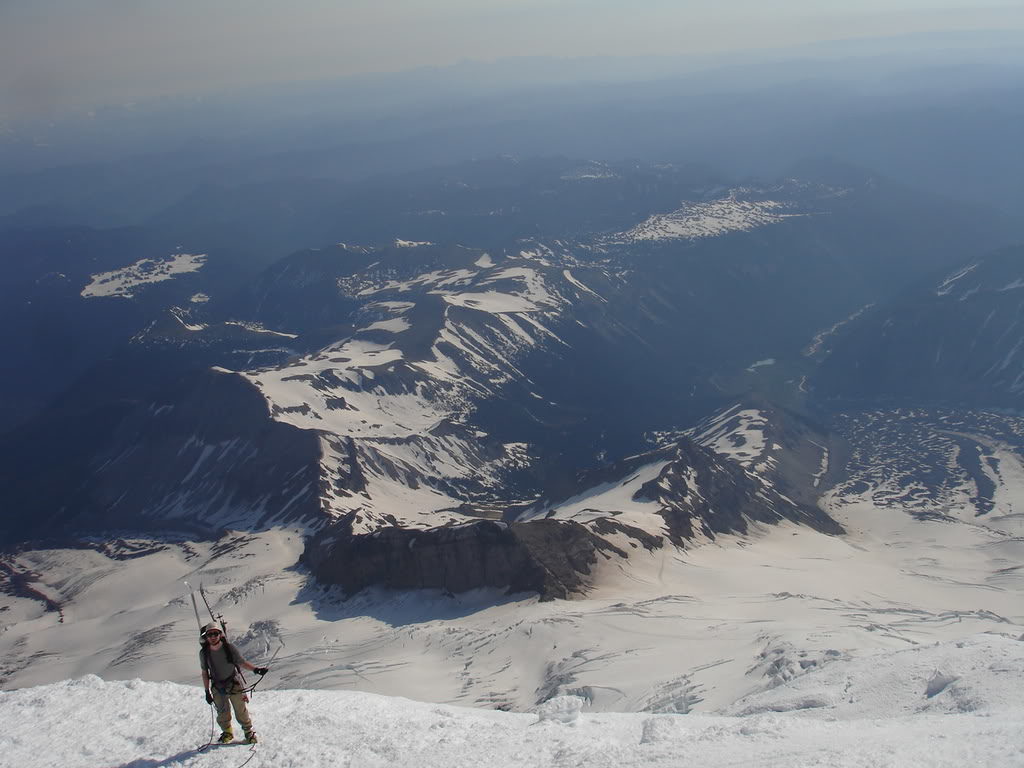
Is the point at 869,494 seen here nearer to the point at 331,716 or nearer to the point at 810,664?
the point at 810,664

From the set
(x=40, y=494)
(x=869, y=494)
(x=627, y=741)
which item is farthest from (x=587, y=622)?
(x=40, y=494)

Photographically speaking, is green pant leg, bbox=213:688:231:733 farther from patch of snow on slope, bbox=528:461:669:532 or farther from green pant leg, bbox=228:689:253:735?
patch of snow on slope, bbox=528:461:669:532

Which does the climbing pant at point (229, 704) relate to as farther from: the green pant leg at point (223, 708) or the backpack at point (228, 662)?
the backpack at point (228, 662)

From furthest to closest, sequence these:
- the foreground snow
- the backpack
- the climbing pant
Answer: the climbing pant
the backpack
the foreground snow

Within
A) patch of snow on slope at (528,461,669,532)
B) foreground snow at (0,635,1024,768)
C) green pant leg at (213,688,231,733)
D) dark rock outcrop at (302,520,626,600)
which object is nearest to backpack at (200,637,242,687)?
green pant leg at (213,688,231,733)

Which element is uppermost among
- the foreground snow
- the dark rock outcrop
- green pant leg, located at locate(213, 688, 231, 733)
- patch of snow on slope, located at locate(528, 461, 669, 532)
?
green pant leg, located at locate(213, 688, 231, 733)

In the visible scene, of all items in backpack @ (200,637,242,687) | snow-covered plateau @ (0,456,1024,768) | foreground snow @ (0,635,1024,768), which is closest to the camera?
foreground snow @ (0,635,1024,768)

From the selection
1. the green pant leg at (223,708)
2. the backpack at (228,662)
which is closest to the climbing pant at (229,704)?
the green pant leg at (223,708)

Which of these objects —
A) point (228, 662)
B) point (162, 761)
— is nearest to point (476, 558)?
point (228, 662)

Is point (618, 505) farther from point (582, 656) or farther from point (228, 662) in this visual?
point (228, 662)
